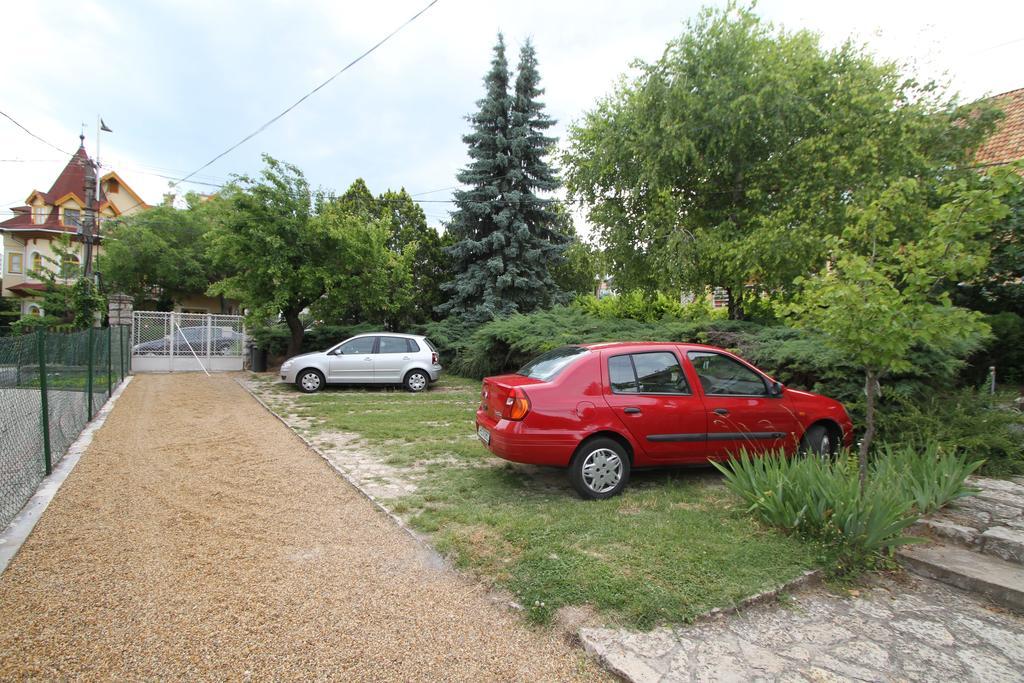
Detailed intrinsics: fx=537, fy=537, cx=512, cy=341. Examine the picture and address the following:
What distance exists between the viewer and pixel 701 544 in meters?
3.81

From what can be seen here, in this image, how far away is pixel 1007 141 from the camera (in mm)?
12672

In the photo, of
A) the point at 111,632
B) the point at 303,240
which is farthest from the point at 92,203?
the point at 111,632

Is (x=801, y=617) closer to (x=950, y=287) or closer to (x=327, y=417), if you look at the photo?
(x=327, y=417)

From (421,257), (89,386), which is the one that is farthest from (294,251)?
(89,386)

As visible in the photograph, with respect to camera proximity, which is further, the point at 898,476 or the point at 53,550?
the point at 898,476

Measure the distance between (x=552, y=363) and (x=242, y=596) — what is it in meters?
3.36

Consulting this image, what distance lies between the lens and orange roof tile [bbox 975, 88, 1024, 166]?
12.1 m

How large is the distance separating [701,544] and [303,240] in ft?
50.3

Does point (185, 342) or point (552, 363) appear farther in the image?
point (185, 342)

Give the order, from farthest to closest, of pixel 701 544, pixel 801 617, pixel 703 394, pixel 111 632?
pixel 703 394
pixel 701 544
pixel 801 617
pixel 111 632

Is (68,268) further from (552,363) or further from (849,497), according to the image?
(849,497)

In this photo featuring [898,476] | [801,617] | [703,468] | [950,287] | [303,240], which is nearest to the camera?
[801,617]

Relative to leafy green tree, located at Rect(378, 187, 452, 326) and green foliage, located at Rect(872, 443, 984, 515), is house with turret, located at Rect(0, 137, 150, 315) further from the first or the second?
green foliage, located at Rect(872, 443, 984, 515)

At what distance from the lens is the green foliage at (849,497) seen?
3.63 meters
